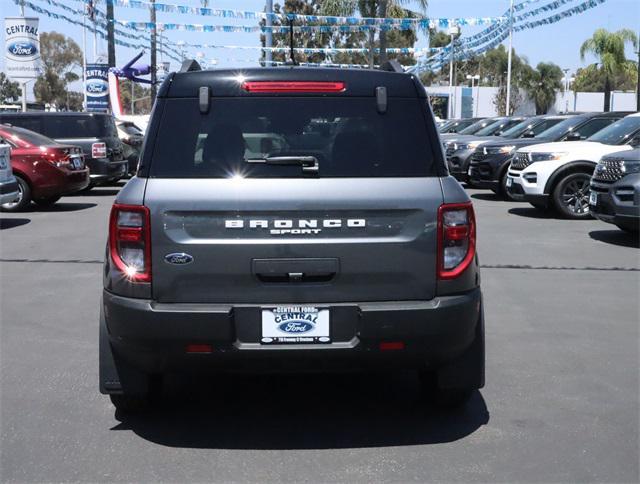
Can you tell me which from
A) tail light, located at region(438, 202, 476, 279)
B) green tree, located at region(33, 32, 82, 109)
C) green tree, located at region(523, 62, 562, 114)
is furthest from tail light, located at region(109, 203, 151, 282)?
green tree, located at region(33, 32, 82, 109)

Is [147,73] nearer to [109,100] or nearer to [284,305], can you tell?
[109,100]

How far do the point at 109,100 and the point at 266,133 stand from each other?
109 ft

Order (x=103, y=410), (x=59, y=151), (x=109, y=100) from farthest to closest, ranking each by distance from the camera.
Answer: (x=109, y=100)
(x=59, y=151)
(x=103, y=410)

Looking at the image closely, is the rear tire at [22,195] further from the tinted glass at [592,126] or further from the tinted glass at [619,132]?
the tinted glass at [592,126]

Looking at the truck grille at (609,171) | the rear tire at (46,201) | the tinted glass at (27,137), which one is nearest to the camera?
the truck grille at (609,171)

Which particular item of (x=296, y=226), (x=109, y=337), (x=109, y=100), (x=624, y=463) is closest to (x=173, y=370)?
(x=109, y=337)

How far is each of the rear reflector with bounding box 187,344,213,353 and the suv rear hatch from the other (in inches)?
8.4

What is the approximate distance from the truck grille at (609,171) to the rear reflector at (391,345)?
7.92 meters

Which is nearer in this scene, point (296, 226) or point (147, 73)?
point (296, 226)

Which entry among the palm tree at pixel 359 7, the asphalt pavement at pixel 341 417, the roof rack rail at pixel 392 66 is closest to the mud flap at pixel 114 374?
the asphalt pavement at pixel 341 417

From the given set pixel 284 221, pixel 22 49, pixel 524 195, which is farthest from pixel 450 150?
pixel 284 221

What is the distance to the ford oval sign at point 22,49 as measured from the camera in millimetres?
23391

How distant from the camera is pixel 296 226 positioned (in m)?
3.91

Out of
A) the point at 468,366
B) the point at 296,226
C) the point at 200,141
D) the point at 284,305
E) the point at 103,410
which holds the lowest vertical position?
the point at 103,410
